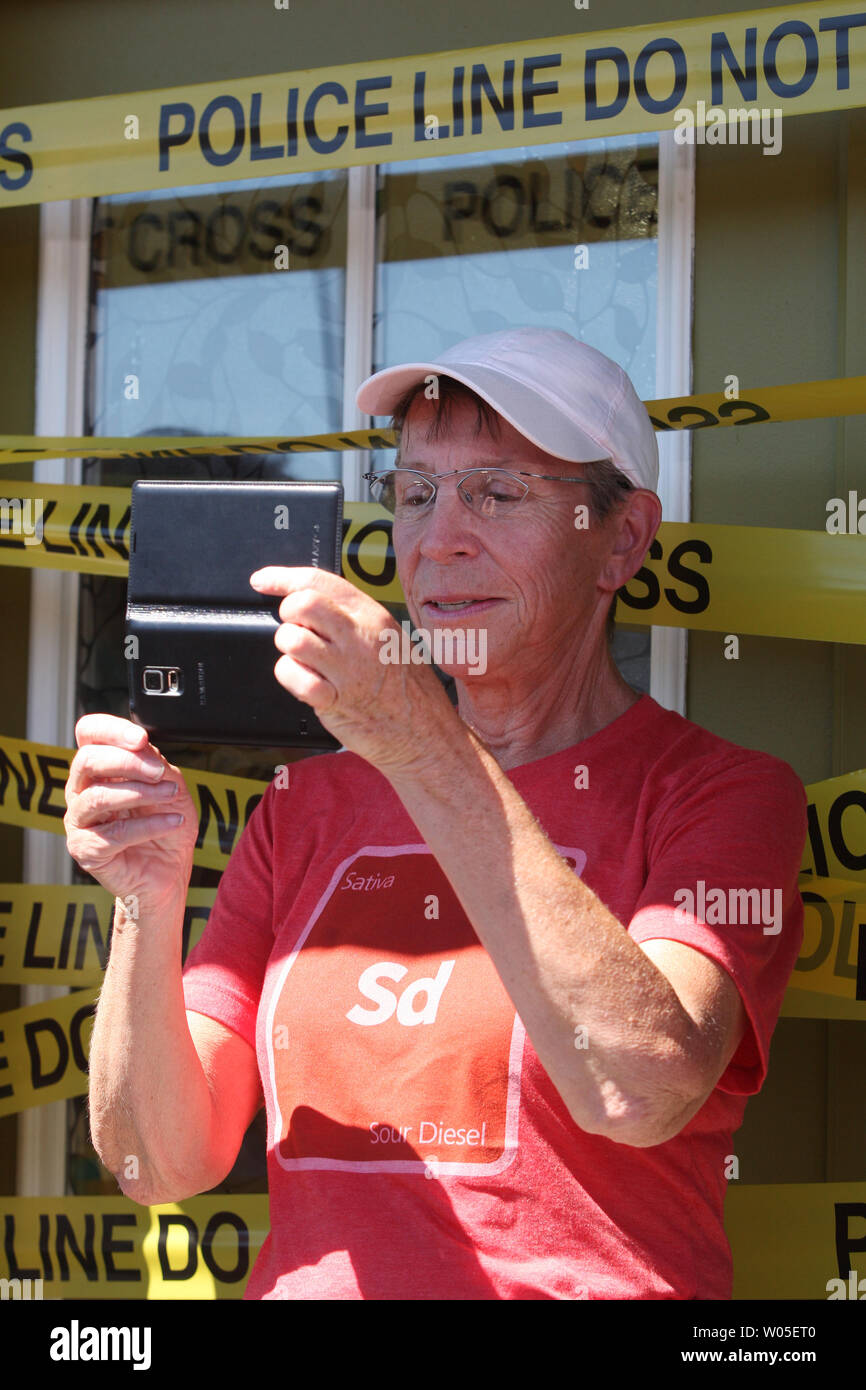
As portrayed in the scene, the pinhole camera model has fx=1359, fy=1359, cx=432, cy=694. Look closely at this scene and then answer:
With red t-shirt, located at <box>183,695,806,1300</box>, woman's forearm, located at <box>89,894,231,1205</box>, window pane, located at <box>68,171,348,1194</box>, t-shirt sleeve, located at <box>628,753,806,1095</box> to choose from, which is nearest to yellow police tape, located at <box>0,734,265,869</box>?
window pane, located at <box>68,171,348,1194</box>

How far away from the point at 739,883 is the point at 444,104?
1555mm

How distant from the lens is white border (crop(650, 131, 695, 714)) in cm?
254

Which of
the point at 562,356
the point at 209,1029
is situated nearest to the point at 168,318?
the point at 562,356

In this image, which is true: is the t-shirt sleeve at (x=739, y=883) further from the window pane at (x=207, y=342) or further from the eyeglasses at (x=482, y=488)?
the window pane at (x=207, y=342)

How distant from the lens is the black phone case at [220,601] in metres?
1.29

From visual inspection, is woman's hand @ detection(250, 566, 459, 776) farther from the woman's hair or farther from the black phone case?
the woman's hair

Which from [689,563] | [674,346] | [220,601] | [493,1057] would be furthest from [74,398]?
[493,1057]

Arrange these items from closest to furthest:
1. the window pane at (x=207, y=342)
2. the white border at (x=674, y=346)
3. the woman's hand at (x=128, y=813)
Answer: the woman's hand at (x=128, y=813) < the white border at (x=674, y=346) < the window pane at (x=207, y=342)

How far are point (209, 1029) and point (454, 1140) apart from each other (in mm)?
391

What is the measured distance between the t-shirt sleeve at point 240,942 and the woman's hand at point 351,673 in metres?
0.66

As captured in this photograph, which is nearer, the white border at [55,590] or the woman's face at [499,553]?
the woman's face at [499,553]

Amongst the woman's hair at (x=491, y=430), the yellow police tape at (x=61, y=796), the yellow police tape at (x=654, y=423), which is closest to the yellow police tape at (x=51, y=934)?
the yellow police tape at (x=61, y=796)

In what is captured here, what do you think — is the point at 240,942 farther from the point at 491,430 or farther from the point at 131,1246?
the point at 131,1246
